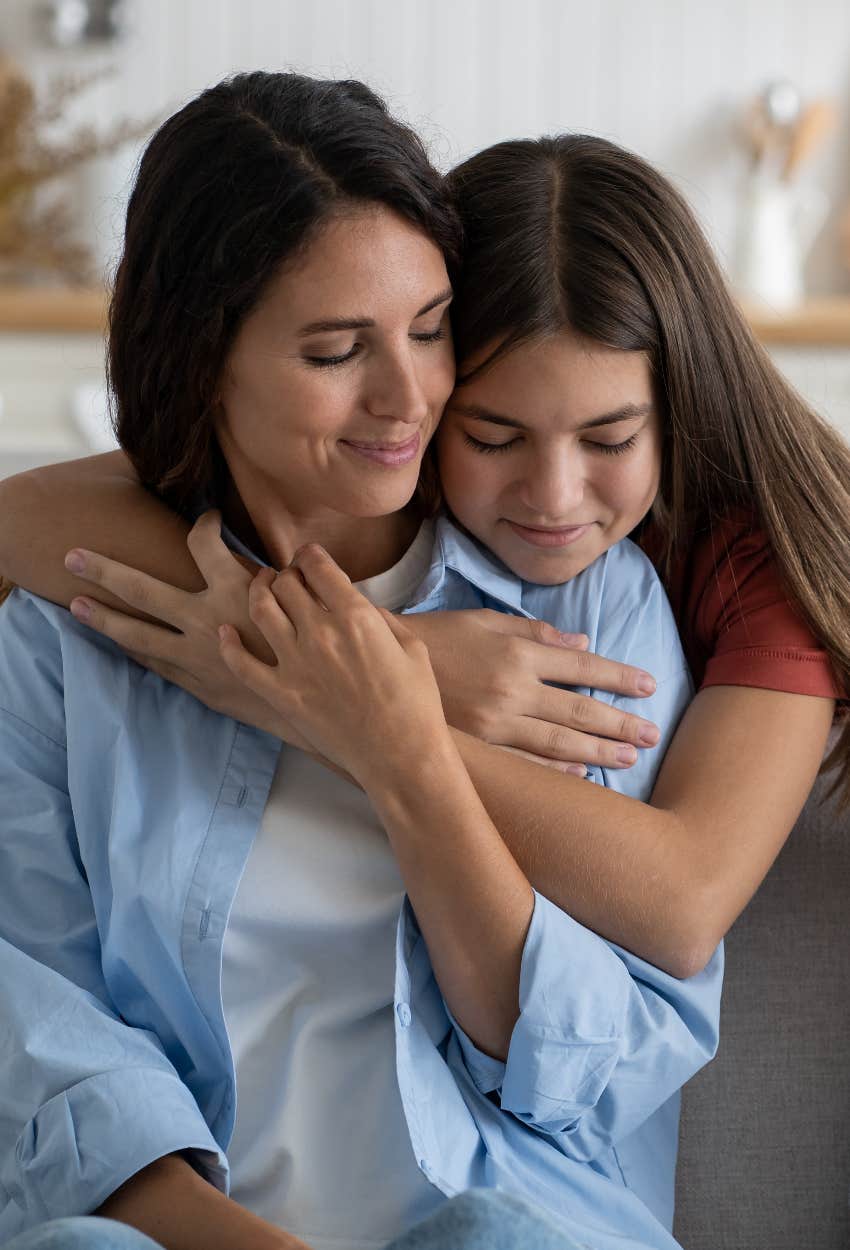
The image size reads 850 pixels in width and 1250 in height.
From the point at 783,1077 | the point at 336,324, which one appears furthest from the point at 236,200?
the point at 783,1077

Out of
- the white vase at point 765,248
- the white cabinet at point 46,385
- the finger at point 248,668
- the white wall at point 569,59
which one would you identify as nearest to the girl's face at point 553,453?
the finger at point 248,668

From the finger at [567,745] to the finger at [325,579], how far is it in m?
0.18

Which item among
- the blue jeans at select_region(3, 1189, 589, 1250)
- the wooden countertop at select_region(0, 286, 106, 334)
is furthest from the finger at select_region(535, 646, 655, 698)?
the wooden countertop at select_region(0, 286, 106, 334)

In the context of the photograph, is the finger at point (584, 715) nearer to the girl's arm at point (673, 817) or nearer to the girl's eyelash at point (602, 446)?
the girl's arm at point (673, 817)

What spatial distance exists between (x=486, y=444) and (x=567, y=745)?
0.88 ft

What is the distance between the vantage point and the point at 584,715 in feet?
4.09

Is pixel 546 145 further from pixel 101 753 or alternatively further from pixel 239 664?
pixel 101 753

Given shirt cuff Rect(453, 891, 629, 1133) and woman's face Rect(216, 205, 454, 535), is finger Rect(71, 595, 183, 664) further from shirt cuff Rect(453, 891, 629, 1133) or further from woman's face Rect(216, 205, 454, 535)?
shirt cuff Rect(453, 891, 629, 1133)

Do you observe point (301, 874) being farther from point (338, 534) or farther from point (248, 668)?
point (338, 534)

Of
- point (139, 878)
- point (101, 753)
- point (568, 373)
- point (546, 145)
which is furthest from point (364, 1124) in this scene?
point (546, 145)

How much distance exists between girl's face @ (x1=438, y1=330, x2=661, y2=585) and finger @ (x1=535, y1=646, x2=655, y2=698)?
94mm

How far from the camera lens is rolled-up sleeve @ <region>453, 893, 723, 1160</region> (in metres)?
1.13

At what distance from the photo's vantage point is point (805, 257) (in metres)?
4.04

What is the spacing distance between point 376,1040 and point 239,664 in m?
0.33
